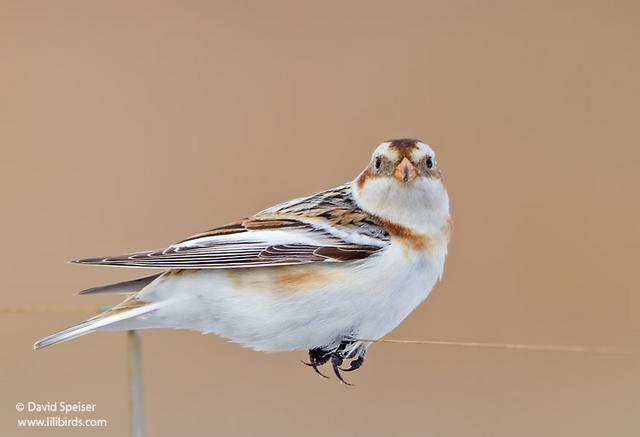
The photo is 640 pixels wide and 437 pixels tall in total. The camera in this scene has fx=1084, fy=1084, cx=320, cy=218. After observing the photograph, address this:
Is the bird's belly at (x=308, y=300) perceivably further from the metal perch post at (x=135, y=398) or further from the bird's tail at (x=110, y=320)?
the metal perch post at (x=135, y=398)

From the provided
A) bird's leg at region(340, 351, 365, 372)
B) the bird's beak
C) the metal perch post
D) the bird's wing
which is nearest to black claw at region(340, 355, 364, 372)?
bird's leg at region(340, 351, 365, 372)

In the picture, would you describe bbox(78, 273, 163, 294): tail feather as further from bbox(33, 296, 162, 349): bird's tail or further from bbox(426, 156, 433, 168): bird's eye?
bbox(426, 156, 433, 168): bird's eye

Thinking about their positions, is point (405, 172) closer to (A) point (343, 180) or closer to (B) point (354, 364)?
(B) point (354, 364)

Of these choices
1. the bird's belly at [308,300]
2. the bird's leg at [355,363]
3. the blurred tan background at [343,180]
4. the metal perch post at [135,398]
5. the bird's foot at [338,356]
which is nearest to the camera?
the metal perch post at [135,398]

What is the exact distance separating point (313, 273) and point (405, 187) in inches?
13.5

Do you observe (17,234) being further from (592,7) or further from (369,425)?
(592,7)

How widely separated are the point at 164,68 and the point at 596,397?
10.9ft

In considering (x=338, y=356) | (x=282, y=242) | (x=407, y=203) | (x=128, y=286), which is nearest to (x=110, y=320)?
(x=128, y=286)

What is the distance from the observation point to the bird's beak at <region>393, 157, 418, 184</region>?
2.75 m

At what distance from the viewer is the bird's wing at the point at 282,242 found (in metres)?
2.60

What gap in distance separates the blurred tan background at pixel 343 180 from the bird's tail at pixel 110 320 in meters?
0.95

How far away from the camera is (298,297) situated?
2.60 m

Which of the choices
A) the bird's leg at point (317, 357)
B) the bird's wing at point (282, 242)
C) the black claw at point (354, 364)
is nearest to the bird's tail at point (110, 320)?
the bird's wing at point (282, 242)

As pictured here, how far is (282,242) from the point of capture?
2734 millimetres
